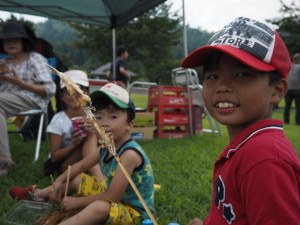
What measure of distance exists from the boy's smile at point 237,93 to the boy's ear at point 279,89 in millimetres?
17

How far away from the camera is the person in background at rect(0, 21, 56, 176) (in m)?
3.34

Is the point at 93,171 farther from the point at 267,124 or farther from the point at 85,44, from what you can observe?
the point at 85,44

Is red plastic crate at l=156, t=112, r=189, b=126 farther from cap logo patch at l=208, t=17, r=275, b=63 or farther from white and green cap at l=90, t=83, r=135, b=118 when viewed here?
cap logo patch at l=208, t=17, r=275, b=63

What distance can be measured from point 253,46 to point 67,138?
2.24 metres

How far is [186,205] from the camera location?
92.4 inches

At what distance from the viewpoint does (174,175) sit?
3092mm

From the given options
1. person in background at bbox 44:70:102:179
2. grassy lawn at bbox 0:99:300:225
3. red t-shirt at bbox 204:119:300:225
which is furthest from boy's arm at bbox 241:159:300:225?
person in background at bbox 44:70:102:179

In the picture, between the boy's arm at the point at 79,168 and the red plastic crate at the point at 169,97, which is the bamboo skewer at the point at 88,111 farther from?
the red plastic crate at the point at 169,97

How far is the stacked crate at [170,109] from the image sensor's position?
5.68m

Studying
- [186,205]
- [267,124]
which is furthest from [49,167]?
[267,124]

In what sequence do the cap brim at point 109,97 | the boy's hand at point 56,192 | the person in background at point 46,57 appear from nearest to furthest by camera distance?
the cap brim at point 109,97, the boy's hand at point 56,192, the person in background at point 46,57

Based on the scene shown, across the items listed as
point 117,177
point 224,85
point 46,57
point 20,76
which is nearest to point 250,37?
point 224,85

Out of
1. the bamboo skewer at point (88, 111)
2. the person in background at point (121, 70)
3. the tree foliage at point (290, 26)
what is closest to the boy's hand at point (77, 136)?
the bamboo skewer at point (88, 111)

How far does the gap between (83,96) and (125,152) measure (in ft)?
2.93
